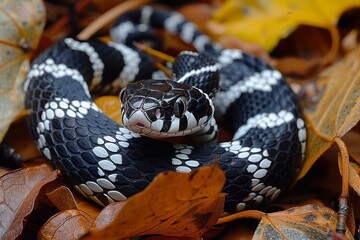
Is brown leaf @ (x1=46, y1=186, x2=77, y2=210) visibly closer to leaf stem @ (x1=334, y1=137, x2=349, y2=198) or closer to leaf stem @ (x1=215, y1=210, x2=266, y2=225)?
leaf stem @ (x1=215, y1=210, x2=266, y2=225)

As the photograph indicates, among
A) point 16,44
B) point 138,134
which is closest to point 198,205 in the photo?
point 138,134

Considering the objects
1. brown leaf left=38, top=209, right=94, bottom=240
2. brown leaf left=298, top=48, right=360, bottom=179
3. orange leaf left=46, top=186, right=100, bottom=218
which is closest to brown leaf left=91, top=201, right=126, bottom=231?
brown leaf left=38, top=209, right=94, bottom=240

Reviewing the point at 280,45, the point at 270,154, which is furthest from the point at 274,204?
the point at 280,45

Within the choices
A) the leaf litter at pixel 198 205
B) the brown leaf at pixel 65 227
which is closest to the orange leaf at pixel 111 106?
the leaf litter at pixel 198 205

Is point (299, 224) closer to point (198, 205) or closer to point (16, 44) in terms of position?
point (198, 205)

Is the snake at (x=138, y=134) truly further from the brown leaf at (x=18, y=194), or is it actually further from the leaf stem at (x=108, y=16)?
the leaf stem at (x=108, y=16)

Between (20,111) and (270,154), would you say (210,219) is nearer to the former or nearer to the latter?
(270,154)
